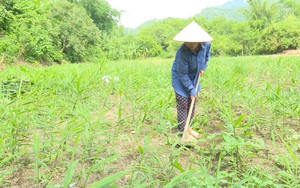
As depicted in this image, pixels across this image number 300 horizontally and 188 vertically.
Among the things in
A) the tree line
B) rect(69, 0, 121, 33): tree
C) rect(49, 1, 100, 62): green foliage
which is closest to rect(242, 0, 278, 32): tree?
the tree line

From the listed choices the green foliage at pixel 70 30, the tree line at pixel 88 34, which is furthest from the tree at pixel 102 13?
the green foliage at pixel 70 30

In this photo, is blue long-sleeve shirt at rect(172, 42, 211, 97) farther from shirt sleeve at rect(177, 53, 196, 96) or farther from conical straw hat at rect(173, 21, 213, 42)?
conical straw hat at rect(173, 21, 213, 42)

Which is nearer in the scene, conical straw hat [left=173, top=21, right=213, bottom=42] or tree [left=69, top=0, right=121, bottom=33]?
conical straw hat [left=173, top=21, right=213, bottom=42]

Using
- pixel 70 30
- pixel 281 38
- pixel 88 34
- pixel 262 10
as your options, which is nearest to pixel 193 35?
pixel 70 30

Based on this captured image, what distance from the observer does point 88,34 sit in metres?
18.1

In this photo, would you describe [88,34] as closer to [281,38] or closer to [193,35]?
[193,35]

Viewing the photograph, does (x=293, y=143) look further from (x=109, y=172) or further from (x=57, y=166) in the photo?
(x=57, y=166)

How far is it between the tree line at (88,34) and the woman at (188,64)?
3.63 meters

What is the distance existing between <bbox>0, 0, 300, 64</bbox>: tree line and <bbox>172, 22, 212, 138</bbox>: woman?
11.9 feet

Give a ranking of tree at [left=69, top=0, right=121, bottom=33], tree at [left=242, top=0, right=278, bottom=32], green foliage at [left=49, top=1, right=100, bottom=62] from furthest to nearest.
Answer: tree at [left=242, top=0, right=278, bottom=32]
tree at [left=69, top=0, right=121, bottom=33]
green foliage at [left=49, top=1, right=100, bottom=62]

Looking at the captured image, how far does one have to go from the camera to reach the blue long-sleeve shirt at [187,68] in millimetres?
2482

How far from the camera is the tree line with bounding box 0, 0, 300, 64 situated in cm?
1216

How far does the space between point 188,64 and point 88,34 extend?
55.1 feet

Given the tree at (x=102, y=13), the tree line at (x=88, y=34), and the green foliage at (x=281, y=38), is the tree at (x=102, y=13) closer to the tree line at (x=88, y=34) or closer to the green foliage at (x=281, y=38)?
the tree line at (x=88, y=34)
